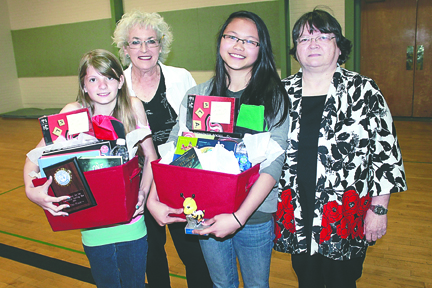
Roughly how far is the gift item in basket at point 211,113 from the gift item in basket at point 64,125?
0.43 meters

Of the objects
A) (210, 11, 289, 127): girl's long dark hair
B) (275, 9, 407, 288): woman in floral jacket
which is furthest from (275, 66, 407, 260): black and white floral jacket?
(210, 11, 289, 127): girl's long dark hair

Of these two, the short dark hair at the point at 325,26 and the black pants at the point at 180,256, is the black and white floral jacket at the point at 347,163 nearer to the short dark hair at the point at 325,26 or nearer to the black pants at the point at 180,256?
the short dark hair at the point at 325,26

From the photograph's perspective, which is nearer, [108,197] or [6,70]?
[108,197]

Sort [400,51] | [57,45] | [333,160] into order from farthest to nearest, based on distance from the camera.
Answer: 1. [57,45]
2. [400,51]
3. [333,160]

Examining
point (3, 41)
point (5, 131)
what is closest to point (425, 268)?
point (5, 131)

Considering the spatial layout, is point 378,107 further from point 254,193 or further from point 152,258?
point 152,258

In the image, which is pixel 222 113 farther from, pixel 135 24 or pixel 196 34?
pixel 196 34

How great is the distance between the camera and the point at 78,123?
4.36 ft

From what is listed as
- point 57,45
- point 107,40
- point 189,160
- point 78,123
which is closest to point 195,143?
point 189,160

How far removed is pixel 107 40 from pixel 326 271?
27.0 feet

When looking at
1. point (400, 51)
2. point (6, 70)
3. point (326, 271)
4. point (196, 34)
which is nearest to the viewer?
point (326, 271)

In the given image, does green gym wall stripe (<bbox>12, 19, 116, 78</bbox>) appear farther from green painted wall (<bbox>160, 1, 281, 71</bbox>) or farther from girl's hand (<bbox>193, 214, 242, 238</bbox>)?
girl's hand (<bbox>193, 214, 242, 238</bbox>)

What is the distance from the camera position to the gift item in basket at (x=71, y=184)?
44.9 inches

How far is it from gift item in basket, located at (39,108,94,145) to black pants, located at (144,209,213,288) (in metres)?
0.63
